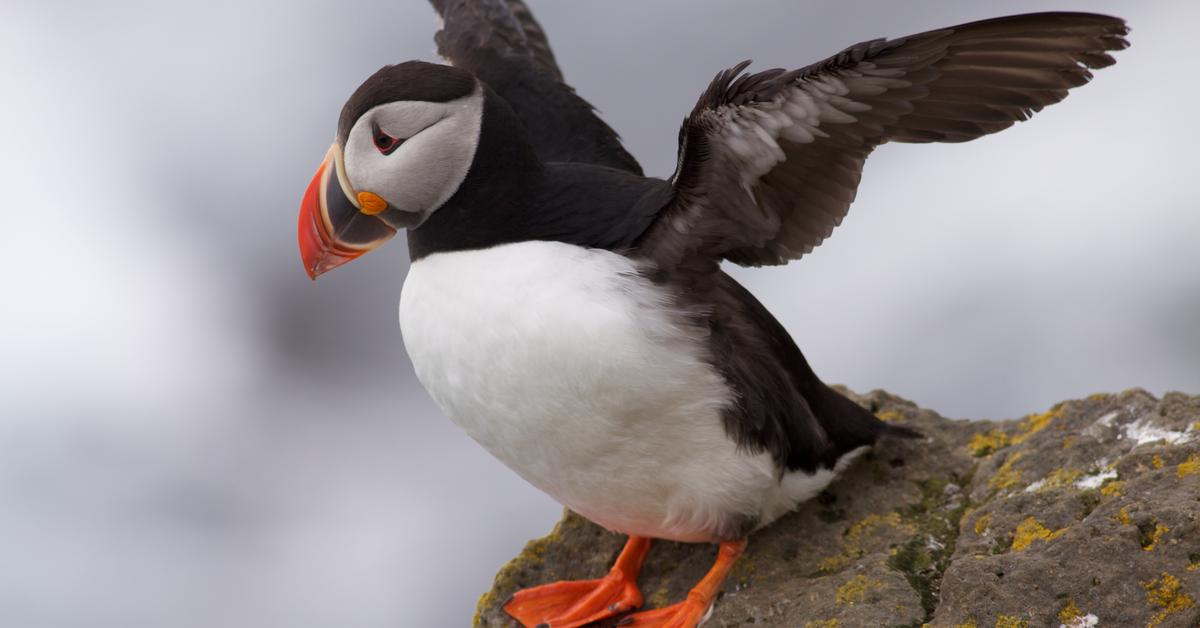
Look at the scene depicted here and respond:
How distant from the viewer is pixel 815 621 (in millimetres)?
3455

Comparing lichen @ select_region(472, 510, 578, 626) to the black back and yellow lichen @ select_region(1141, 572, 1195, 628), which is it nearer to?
the black back

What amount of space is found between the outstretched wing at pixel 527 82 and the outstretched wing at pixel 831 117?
1034 millimetres

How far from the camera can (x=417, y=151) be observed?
351 cm

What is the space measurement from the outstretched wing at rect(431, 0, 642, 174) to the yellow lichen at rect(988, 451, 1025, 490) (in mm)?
1615

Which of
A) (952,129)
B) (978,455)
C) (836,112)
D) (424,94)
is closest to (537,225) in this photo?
(424,94)

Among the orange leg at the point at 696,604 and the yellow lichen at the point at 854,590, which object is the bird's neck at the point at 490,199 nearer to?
the orange leg at the point at 696,604

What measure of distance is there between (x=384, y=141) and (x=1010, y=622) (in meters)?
2.07


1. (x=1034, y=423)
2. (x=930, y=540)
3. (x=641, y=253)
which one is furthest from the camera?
(x=1034, y=423)

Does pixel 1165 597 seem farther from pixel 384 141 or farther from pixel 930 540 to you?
pixel 384 141

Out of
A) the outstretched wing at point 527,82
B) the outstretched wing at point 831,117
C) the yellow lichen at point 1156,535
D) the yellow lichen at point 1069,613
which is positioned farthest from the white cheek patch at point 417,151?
the yellow lichen at point 1156,535

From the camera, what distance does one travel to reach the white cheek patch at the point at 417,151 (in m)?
3.50

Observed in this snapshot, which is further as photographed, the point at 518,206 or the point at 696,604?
the point at 696,604

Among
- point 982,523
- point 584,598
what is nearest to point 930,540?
point 982,523

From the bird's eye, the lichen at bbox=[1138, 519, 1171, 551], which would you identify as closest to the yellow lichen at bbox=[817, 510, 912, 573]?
the lichen at bbox=[1138, 519, 1171, 551]
